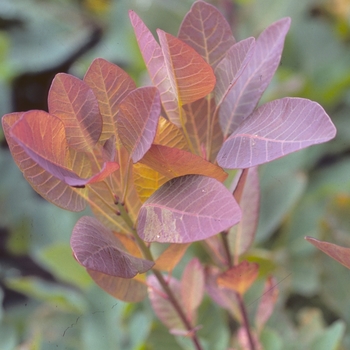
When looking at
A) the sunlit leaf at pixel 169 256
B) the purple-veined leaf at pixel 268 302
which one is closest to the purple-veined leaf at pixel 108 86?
the sunlit leaf at pixel 169 256

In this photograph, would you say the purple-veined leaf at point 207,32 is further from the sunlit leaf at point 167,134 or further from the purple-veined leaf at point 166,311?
the purple-veined leaf at point 166,311

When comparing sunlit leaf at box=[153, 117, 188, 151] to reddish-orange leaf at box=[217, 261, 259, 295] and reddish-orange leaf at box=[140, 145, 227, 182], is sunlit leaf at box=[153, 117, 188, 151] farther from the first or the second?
reddish-orange leaf at box=[217, 261, 259, 295]

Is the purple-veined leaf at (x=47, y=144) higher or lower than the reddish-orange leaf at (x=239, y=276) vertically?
higher

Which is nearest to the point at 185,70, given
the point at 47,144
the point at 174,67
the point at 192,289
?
the point at 174,67

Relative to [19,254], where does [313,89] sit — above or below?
above

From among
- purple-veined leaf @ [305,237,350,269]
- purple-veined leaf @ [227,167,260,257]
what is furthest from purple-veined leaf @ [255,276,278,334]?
purple-veined leaf @ [305,237,350,269]

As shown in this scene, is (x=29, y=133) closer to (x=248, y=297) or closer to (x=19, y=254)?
(x=248, y=297)

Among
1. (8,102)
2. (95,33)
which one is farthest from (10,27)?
Answer: (8,102)
